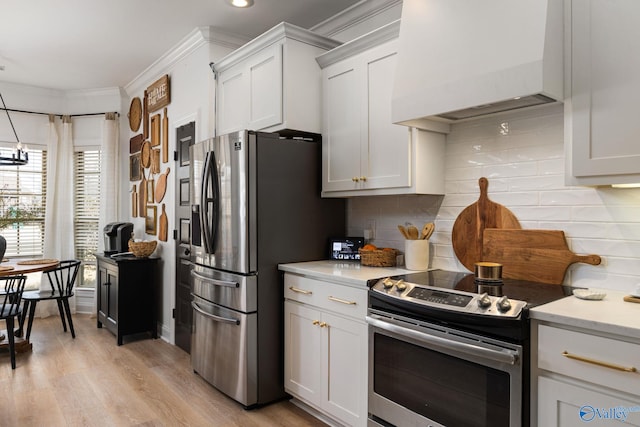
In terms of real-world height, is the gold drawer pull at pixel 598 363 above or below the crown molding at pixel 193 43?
below

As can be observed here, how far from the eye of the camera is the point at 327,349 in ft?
8.10

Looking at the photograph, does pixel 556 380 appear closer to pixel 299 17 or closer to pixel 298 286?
pixel 298 286

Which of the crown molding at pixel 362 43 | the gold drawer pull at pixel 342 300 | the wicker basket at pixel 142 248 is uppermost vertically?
the crown molding at pixel 362 43

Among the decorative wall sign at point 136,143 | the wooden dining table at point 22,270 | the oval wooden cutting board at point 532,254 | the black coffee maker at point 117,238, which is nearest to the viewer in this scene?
the oval wooden cutting board at point 532,254

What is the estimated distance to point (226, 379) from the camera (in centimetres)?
287

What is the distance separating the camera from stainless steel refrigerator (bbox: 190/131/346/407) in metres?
2.73

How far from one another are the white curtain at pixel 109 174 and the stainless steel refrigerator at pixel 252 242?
9.06 feet

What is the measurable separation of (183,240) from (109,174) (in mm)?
1995

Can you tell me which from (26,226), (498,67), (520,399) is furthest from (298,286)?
(26,226)

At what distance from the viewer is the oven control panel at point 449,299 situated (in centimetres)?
163

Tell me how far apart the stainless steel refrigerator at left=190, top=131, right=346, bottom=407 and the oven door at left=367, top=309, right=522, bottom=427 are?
0.85 metres

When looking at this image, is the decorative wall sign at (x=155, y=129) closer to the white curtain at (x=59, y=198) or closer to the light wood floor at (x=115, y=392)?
the white curtain at (x=59, y=198)

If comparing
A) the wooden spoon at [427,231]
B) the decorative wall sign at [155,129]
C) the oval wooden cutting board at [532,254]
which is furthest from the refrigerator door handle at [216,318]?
the decorative wall sign at [155,129]

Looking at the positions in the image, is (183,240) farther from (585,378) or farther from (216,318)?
(585,378)
